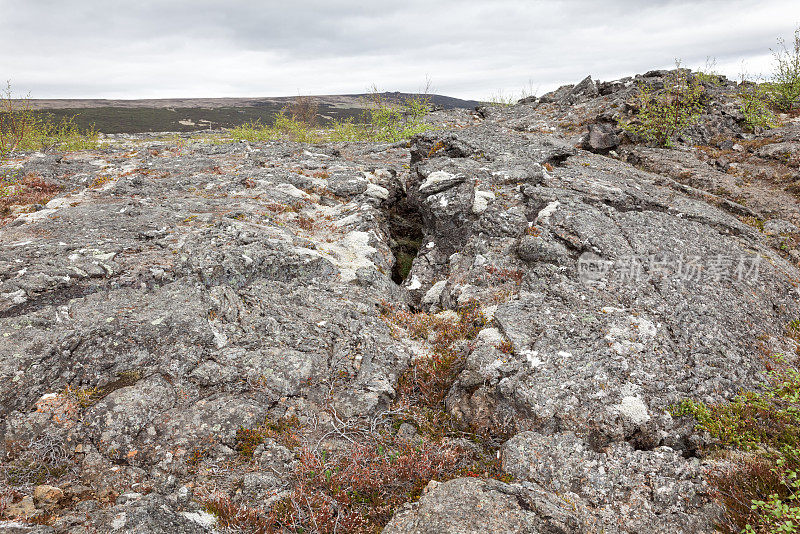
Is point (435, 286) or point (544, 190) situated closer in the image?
point (435, 286)

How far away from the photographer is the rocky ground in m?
5.29

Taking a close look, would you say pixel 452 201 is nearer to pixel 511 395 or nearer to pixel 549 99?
pixel 511 395

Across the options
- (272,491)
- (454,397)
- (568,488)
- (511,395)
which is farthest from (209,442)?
(568,488)

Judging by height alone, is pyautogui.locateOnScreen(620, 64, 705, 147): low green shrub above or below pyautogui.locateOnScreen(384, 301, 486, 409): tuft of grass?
above

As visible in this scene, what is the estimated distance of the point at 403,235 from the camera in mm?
14641

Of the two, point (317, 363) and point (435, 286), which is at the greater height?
point (435, 286)

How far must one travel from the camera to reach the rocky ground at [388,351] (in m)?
5.29

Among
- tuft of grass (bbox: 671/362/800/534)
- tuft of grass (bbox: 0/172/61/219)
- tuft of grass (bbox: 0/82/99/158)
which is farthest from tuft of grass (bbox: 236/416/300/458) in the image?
tuft of grass (bbox: 0/82/99/158)

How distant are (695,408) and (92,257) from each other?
521 inches

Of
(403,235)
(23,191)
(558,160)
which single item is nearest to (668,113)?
(558,160)

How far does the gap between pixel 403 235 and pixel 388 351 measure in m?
7.20

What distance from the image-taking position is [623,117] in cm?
2108

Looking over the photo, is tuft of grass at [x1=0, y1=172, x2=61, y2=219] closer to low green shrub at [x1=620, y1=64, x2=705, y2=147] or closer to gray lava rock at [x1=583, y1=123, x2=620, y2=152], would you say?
gray lava rock at [x1=583, y1=123, x2=620, y2=152]

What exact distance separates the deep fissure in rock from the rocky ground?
0.28 metres
